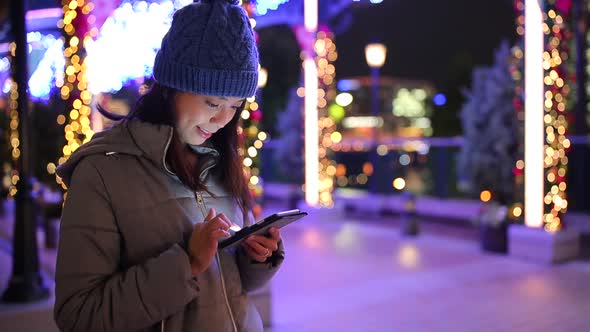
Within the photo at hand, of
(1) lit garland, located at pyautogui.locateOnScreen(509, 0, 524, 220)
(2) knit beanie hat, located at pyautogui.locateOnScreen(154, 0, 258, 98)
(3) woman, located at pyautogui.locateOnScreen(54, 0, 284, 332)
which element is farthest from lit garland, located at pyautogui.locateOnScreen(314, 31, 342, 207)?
(2) knit beanie hat, located at pyautogui.locateOnScreen(154, 0, 258, 98)

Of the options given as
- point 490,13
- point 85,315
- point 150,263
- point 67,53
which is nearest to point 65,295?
point 85,315

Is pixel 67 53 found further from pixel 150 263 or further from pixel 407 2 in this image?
pixel 407 2

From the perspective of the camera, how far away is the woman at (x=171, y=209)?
120cm

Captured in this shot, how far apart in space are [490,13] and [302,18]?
628 cm

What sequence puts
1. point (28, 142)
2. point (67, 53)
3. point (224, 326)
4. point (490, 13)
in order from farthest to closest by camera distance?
point (490, 13) → point (67, 53) → point (28, 142) → point (224, 326)

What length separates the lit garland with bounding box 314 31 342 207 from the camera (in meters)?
8.55

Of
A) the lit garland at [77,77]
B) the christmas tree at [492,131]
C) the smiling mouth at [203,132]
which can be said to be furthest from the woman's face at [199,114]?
the christmas tree at [492,131]

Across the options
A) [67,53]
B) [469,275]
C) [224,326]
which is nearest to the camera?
[224,326]

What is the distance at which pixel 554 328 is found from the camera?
3826 millimetres

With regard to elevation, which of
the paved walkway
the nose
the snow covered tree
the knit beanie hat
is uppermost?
the knit beanie hat

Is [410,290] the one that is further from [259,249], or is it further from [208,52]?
[208,52]

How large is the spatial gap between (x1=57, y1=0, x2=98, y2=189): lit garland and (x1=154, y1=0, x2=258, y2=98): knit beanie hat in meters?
3.65

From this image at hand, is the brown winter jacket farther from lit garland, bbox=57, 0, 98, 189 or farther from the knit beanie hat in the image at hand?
lit garland, bbox=57, 0, 98, 189

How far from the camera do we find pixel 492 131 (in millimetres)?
8242
